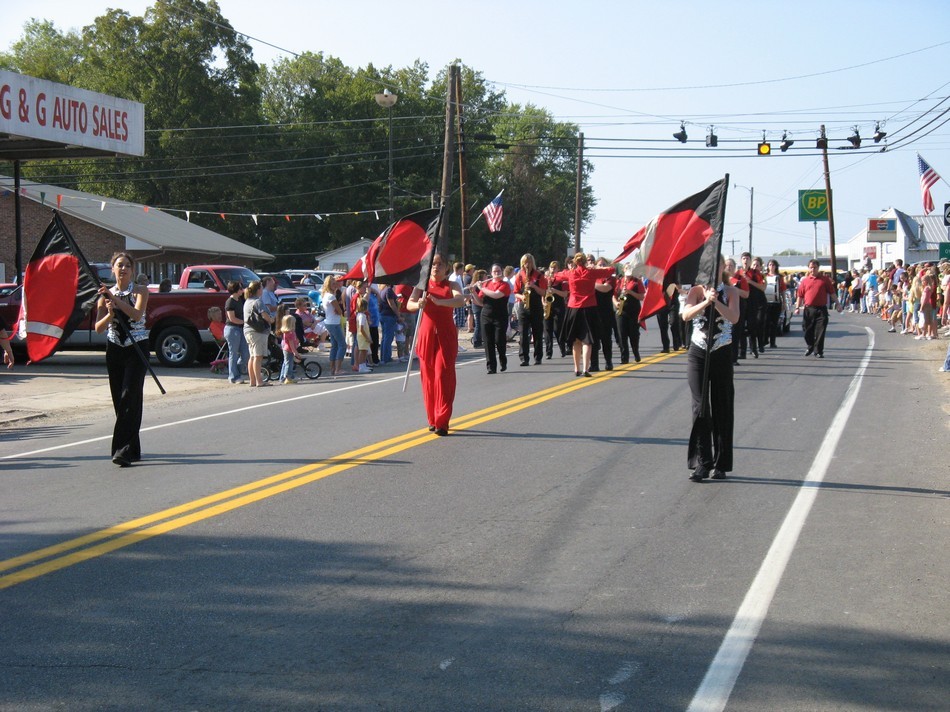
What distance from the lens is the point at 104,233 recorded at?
141 feet

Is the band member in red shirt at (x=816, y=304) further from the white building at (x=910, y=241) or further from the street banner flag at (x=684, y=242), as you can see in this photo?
the white building at (x=910, y=241)

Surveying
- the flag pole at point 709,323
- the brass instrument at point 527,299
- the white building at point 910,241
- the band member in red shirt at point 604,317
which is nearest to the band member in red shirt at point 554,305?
the brass instrument at point 527,299

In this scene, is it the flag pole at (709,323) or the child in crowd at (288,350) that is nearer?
the flag pole at (709,323)

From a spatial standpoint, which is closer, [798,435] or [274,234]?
[798,435]

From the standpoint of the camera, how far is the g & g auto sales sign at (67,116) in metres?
21.6

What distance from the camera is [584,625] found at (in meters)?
5.36

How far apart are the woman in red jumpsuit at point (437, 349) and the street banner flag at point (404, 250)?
353 millimetres

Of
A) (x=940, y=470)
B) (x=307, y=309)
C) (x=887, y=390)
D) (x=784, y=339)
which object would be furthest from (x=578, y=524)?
(x=784, y=339)

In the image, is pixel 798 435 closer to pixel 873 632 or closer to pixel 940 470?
pixel 940 470

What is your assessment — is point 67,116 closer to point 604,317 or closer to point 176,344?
point 176,344

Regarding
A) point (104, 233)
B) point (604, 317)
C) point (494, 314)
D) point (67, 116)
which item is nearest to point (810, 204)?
point (104, 233)

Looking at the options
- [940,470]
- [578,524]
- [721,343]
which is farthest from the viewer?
[940,470]

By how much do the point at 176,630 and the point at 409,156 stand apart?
73870 mm

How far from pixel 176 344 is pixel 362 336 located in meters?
3.80
